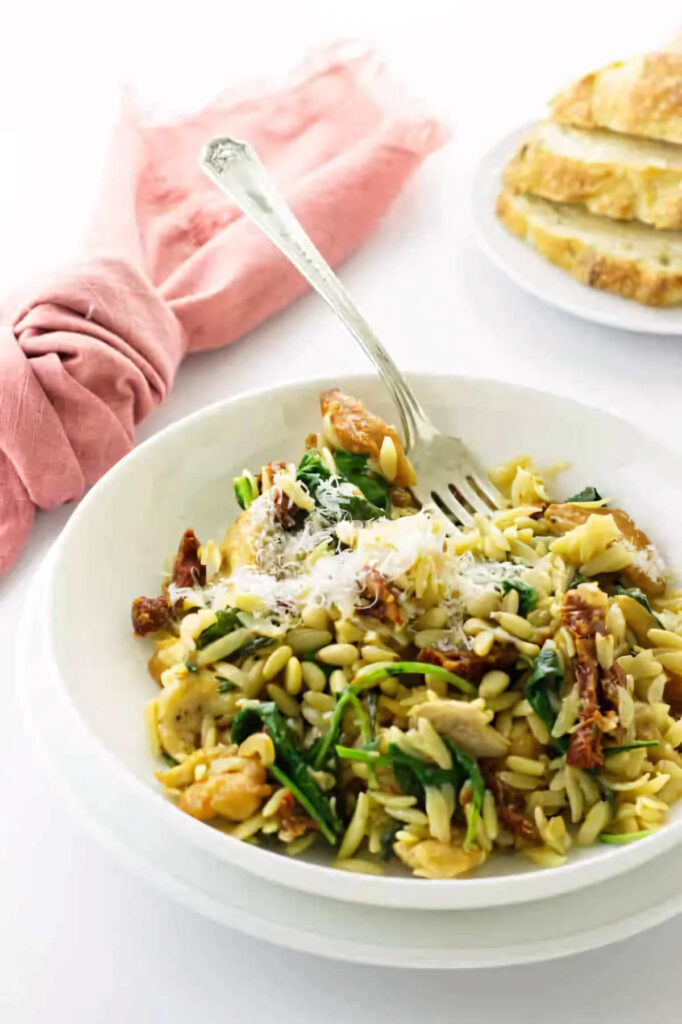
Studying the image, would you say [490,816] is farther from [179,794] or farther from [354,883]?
[179,794]

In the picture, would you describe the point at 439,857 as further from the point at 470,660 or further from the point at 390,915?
the point at 470,660

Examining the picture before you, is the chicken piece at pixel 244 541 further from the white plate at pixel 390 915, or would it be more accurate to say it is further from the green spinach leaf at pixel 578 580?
the green spinach leaf at pixel 578 580

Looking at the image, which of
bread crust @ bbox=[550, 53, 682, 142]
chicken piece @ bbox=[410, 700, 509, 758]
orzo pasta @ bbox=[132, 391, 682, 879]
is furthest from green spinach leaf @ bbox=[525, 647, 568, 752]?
bread crust @ bbox=[550, 53, 682, 142]

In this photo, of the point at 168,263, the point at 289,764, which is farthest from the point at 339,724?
the point at 168,263

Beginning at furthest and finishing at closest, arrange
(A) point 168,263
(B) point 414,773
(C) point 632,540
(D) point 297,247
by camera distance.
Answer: (A) point 168,263 → (D) point 297,247 → (C) point 632,540 → (B) point 414,773

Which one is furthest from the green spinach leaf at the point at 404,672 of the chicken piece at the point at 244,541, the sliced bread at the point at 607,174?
the sliced bread at the point at 607,174

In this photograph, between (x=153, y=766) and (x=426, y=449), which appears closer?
(x=153, y=766)

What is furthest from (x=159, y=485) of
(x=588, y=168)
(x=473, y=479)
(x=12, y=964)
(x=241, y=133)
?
(x=241, y=133)

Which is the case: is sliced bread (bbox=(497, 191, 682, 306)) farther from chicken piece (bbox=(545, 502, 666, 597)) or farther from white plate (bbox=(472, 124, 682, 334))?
chicken piece (bbox=(545, 502, 666, 597))
